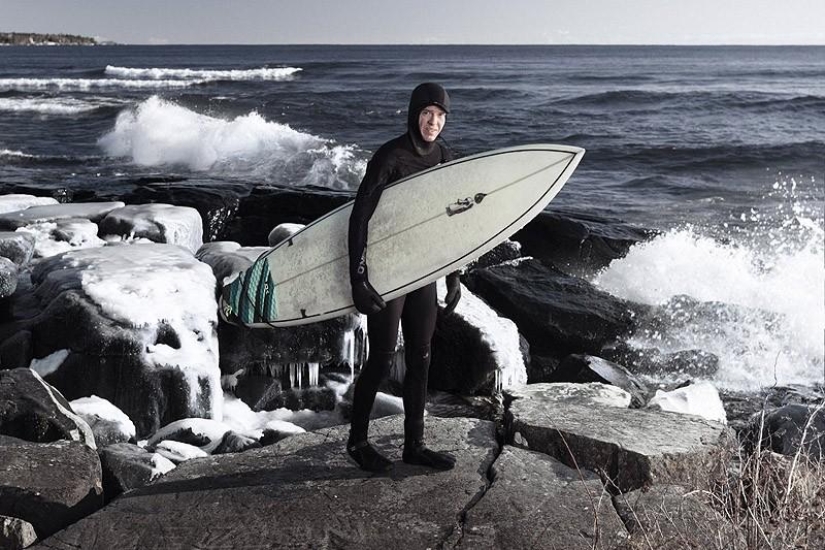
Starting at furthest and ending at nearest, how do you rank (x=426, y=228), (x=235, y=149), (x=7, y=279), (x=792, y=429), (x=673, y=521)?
1. (x=235, y=149)
2. (x=7, y=279)
3. (x=792, y=429)
4. (x=426, y=228)
5. (x=673, y=521)

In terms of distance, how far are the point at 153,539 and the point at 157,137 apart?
16350 mm

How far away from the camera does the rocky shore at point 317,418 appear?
11.3ft

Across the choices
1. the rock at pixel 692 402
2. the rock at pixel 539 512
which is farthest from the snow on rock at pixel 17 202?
the rock at pixel 539 512

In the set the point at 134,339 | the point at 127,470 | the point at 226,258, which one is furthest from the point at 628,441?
the point at 226,258

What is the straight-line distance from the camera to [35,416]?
4.35 meters

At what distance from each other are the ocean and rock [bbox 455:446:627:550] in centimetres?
196

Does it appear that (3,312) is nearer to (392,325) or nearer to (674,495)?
(392,325)

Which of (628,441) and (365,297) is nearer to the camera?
(365,297)

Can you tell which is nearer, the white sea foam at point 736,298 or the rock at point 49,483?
the rock at point 49,483

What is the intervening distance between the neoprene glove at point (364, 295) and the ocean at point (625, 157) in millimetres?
2841

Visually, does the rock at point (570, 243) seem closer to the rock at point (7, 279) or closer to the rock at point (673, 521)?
the rock at point (7, 279)

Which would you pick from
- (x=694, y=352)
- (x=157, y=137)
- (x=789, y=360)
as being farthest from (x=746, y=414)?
(x=157, y=137)

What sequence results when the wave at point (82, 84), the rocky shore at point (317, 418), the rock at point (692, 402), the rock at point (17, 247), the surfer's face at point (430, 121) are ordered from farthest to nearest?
the wave at point (82, 84), the rock at point (17, 247), the rock at point (692, 402), the surfer's face at point (430, 121), the rocky shore at point (317, 418)

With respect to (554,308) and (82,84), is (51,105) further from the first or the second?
(554,308)
